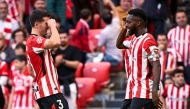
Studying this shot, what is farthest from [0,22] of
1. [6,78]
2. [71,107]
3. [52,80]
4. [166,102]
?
Answer: [52,80]

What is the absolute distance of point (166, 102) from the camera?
1275 centimetres

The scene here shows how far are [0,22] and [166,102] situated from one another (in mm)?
4313

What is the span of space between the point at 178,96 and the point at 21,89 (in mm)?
2934

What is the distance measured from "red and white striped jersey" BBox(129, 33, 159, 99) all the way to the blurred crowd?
309 cm

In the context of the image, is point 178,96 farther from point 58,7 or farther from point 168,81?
point 58,7

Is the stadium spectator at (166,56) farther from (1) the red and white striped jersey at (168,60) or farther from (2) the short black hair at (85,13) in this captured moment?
(2) the short black hair at (85,13)

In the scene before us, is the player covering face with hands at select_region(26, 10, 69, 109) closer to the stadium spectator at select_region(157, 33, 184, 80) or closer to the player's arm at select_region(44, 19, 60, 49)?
the player's arm at select_region(44, 19, 60, 49)

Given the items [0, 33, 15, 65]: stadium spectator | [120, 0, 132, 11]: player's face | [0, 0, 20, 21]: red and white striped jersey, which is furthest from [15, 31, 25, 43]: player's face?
[120, 0, 132, 11]: player's face

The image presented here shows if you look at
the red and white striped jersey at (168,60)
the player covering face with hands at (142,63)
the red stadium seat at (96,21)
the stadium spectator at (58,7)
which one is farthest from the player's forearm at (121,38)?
the red stadium seat at (96,21)

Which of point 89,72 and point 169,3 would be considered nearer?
point 89,72

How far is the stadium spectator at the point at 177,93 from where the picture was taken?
41.1ft

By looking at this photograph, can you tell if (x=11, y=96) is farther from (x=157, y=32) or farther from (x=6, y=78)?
(x=157, y=32)

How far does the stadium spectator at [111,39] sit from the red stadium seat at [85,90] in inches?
32.9

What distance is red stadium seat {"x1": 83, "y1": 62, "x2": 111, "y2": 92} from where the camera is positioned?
13641 mm
